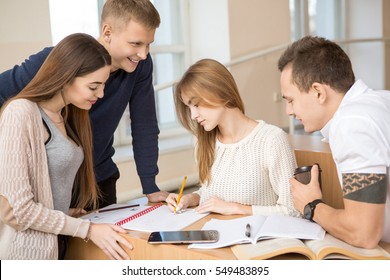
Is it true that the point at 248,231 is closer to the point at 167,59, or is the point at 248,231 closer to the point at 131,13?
the point at 131,13

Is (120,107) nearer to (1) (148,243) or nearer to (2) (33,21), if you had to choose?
(1) (148,243)

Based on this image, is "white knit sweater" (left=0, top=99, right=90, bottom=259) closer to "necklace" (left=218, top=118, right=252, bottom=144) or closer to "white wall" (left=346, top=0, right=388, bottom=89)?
"necklace" (left=218, top=118, right=252, bottom=144)

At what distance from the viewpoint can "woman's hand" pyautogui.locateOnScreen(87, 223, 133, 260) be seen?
1397mm

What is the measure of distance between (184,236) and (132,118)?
36.4 inches

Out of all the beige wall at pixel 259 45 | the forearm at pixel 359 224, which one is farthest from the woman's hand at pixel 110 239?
the beige wall at pixel 259 45

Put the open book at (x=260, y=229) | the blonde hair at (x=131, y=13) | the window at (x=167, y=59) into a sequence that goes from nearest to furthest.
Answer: the open book at (x=260, y=229)
the blonde hair at (x=131, y=13)
the window at (x=167, y=59)

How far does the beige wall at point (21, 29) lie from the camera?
113 inches

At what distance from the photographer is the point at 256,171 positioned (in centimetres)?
173

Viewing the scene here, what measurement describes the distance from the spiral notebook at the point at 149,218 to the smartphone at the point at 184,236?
69 millimetres

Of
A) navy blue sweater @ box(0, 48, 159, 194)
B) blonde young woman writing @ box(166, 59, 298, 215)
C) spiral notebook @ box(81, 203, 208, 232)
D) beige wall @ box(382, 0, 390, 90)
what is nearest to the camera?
spiral notebook @ box(81, 203, 208, 232)

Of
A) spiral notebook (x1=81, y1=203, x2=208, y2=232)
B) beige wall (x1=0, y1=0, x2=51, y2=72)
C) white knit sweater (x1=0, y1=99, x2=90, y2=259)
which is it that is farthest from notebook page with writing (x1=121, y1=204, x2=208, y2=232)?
beige wall (x1=0, y1=0, x2=51, y2=72)

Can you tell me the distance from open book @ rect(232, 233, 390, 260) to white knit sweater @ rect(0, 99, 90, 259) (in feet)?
1.65

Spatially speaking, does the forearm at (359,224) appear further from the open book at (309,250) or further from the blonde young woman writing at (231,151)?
the blonde young woman writing at (231,151)
